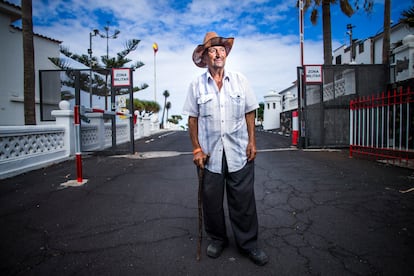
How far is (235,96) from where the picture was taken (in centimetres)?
231

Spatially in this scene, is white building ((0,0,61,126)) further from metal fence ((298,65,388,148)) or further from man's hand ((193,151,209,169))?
man's hand ((193,151,209,169))

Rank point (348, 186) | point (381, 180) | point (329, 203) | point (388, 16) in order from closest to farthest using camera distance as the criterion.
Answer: point (329, 203)
point (348, 186)
point (381, 180)
point (388, 16)

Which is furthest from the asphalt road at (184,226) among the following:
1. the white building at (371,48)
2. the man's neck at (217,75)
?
the white building at (371,48)

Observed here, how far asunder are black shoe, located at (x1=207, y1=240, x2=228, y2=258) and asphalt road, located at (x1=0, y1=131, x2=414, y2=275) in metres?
0.05

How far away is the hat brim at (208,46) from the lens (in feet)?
7.75

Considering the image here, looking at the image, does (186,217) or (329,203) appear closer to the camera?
(186,217)

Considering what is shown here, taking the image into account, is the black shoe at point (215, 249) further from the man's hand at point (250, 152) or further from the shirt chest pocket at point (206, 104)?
the shirt chest pocket at point (206, 104)

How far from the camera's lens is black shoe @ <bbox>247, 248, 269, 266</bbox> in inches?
86.7

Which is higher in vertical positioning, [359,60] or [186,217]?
[359,60]

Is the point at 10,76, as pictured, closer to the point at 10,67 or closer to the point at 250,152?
the point at 10,67

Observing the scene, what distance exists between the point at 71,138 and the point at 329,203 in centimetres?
760

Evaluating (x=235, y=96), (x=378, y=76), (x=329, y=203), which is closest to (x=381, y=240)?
(x=329, y=203)

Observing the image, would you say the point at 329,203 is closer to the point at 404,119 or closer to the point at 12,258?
the point at 12,258

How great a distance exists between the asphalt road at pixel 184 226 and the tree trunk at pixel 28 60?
15.3ft
